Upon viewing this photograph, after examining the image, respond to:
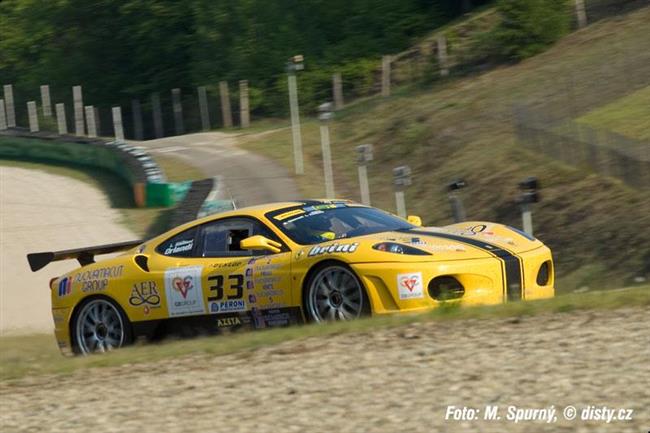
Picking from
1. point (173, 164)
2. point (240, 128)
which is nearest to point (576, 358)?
point (173, 164)

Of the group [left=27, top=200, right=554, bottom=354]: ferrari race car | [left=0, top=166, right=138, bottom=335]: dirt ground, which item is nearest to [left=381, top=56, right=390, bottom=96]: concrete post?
[left=0, top=166, right=138, bottom=335]: dirt ground

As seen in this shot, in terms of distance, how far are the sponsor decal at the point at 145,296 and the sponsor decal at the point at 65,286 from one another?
2.70 ft

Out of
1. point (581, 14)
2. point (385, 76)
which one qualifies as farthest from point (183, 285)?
point (385, 76)

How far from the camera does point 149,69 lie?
56.0 m

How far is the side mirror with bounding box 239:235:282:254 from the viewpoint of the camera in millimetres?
10055

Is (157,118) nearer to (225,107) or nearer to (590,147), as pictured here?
(225,107)

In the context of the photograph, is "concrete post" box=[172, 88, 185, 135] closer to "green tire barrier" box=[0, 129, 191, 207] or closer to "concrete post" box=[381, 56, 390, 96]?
"green tire barrier" box=[0, 129, 191, 207]

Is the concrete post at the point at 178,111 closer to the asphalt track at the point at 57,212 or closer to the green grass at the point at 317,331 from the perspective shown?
the asphalt track at the point at 57,212

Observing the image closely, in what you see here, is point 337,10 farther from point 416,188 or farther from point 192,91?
point 416,188

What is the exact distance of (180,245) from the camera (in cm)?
1096

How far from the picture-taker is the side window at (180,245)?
10.9 meters

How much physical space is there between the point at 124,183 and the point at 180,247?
18743 mm

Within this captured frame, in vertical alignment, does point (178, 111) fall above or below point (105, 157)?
above

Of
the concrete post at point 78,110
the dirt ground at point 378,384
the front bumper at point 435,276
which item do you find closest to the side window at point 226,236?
the front bumper at point 435,276
